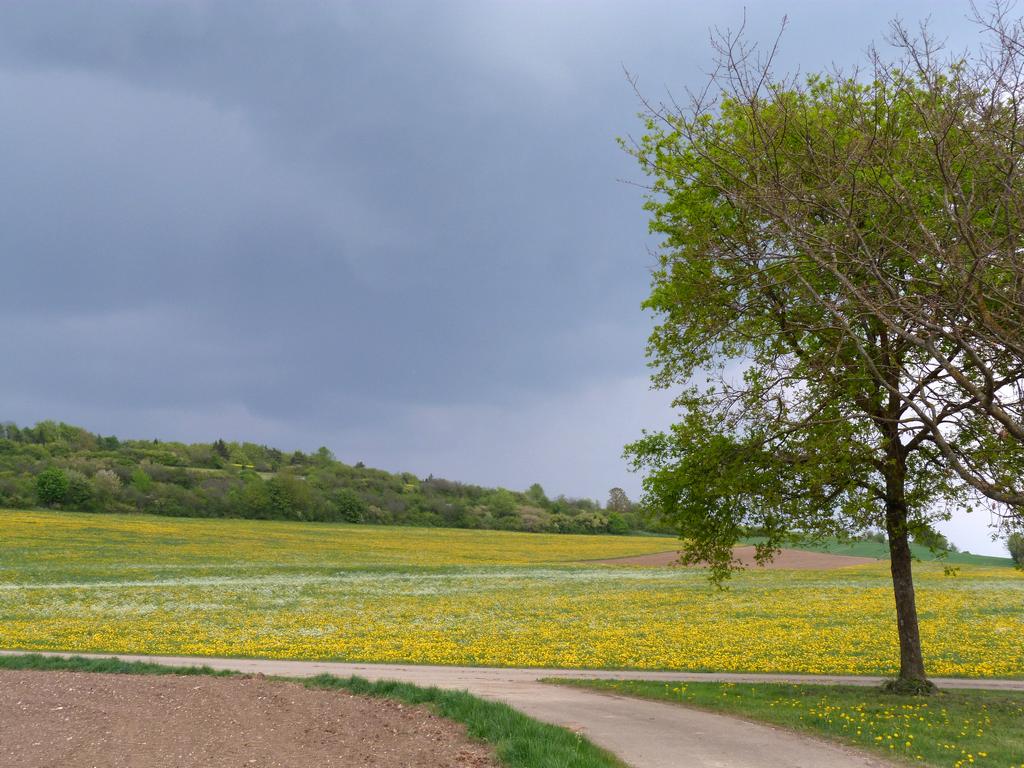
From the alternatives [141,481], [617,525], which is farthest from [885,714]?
[617,525]

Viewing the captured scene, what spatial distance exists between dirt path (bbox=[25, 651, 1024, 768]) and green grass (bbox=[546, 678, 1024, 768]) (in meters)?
0.62

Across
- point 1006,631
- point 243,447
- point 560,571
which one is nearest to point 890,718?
point 1006,631

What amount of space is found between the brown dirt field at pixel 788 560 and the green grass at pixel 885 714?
5098cm

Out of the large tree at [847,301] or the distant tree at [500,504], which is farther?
the distant tree at [500,504]

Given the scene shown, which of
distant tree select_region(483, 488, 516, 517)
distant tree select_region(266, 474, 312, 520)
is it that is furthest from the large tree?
distant tree select_region(483, 488, 516, 517)

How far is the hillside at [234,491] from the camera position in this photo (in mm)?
87938

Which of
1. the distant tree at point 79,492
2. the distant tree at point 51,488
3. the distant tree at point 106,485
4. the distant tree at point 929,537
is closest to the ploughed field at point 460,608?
the distant tree at point 929,537

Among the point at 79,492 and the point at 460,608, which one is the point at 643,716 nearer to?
the point at 460,608

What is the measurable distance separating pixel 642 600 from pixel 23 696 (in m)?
31.2

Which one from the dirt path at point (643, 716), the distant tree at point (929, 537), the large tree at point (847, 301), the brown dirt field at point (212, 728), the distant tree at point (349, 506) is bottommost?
the dirt path at point (643, 716)

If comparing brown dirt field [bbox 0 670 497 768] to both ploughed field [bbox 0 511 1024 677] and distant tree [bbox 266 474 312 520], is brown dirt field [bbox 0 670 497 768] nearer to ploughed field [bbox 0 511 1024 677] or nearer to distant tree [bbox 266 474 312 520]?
ploughed field [bbox 0 511 1024 677]

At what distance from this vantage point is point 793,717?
13078mm

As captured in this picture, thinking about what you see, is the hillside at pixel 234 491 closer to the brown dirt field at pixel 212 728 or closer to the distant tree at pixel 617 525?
the distant tree at pixel 617 525

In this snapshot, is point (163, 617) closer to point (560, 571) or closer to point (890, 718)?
point (890, 718)
